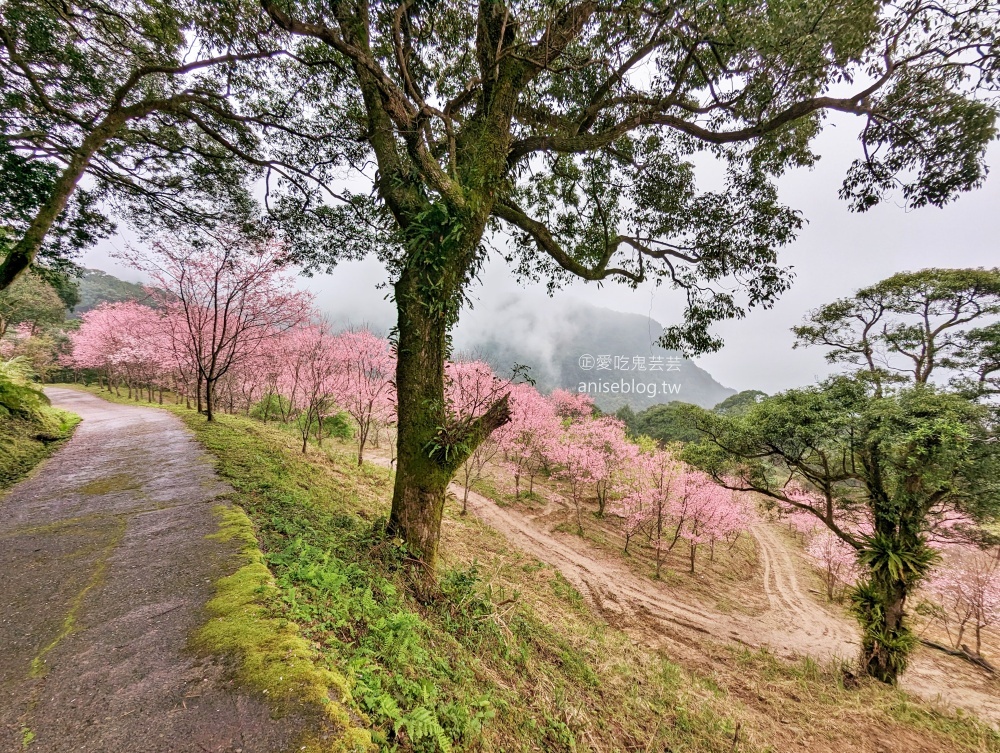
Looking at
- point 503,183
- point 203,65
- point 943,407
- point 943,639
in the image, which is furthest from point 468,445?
point 943,639

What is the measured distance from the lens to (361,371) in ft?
47.3

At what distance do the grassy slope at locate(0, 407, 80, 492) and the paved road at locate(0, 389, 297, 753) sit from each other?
1.25 m

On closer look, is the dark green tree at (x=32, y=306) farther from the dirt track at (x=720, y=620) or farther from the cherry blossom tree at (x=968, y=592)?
the cherry blossom tree at (x=968, y=592)

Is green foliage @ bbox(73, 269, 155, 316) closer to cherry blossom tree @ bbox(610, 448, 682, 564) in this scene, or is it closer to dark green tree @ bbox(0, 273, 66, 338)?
dark green tree @ bbox(0, 273, 66, 338)

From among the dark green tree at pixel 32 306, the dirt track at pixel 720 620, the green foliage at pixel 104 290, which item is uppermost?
the green foliage at pixel 104 290

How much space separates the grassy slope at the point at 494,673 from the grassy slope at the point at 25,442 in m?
2.20

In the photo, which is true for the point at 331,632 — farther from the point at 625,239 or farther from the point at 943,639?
the point at 943,639

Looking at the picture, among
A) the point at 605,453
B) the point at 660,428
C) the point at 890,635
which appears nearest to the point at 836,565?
the point at 890,635

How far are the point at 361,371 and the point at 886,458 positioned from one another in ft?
51.3

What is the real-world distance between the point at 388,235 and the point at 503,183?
3.02m

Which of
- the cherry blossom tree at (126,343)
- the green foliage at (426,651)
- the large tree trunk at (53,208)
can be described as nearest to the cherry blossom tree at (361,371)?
the cherry blossom tree at (126,343)

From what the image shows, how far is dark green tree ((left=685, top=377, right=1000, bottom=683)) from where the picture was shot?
5.85 m

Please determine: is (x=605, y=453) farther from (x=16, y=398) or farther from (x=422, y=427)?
(x=16, y=398)

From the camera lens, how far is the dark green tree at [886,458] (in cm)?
585
